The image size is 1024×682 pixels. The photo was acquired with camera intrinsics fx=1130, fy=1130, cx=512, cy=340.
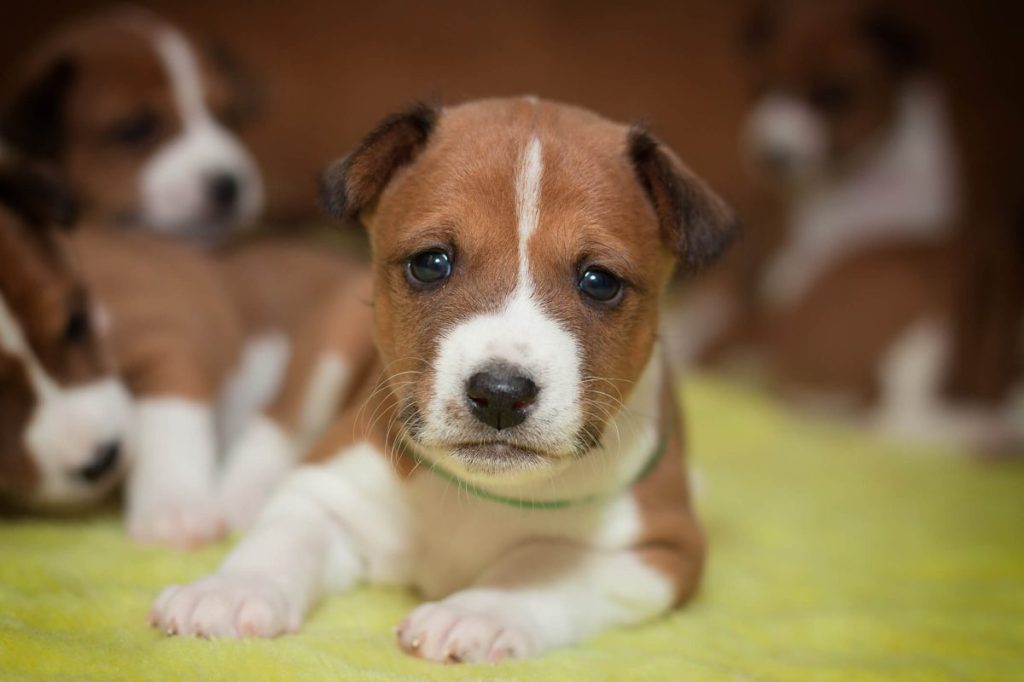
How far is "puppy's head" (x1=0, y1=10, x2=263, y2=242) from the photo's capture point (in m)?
4.16

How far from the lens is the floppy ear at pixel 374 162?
2498 millimetres

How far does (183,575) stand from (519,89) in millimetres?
3809

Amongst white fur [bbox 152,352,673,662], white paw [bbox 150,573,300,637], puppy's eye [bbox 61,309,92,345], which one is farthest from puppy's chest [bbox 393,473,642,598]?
puppy's eye [bbox 61,309,92,345]

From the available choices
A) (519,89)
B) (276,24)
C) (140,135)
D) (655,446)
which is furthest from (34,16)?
(655,446)

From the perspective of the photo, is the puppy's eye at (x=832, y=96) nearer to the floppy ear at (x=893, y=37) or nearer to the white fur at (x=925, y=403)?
the floppy ear at (x=893, y=37)

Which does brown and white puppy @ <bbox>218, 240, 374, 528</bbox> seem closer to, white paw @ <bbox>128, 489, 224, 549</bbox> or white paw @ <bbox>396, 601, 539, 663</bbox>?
white paw @ <bbox>128, 489, 224, 549</bbox>

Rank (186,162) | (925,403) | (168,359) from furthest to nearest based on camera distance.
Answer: (925,403) < (186,162) < (168,359)

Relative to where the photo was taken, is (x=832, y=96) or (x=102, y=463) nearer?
(x=102, y=463)

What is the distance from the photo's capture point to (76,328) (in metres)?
3.06

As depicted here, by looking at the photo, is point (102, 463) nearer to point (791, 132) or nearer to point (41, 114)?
point (41, 114)

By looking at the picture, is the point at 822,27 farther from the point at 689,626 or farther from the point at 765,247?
the point at 689,626

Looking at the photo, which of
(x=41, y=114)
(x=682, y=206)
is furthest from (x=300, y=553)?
(x=41, y=114)

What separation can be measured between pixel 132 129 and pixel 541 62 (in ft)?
8.17

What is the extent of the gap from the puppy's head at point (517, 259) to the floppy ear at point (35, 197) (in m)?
1.06
